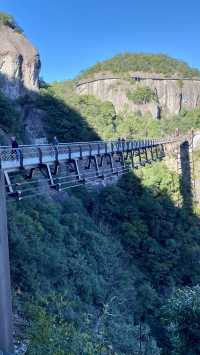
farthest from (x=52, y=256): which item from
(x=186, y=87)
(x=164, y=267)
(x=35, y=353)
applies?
(x=186, y=87)

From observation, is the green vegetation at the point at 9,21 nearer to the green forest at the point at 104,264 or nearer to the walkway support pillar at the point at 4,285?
the green forest at the point at 104,264

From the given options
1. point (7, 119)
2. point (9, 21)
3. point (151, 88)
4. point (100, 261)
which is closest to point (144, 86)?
point (151, 88)

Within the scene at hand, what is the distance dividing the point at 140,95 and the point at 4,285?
66741 millimetres

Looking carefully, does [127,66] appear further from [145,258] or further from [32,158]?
[32,158]

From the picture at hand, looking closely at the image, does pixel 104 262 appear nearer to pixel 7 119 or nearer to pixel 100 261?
pixel 100 261

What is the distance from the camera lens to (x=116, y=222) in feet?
104

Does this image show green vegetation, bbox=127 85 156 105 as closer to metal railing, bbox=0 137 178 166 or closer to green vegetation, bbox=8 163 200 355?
green vegetation, bbox=8 163 200 355

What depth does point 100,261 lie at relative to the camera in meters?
22.1

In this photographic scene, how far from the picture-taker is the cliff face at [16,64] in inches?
1293

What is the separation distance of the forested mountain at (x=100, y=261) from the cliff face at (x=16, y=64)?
1.00 meters

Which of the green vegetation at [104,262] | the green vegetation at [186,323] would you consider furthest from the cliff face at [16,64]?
the green vegetation at [186,323]

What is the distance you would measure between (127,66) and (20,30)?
51.8 m

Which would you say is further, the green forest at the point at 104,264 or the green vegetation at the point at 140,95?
the green vegetation at the point at 140,95

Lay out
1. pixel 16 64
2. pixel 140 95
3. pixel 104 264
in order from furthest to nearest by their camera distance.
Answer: pixel 140 95 < pixel 16 64 < pixel 104 264
